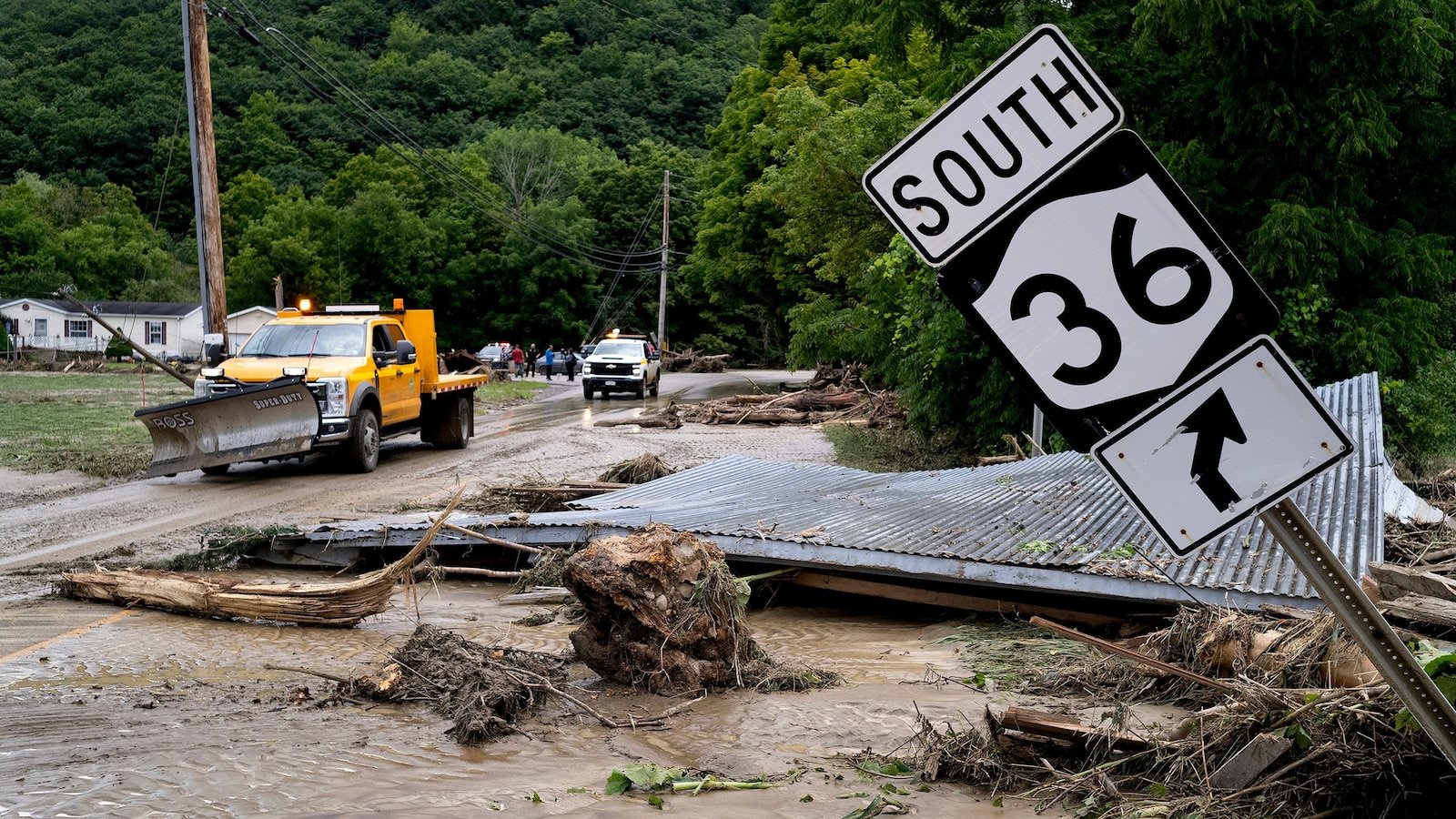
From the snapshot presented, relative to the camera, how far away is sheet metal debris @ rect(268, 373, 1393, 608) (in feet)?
24.1

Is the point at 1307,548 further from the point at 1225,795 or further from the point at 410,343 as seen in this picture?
the point at 410,343

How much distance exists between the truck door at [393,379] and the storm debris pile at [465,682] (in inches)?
463

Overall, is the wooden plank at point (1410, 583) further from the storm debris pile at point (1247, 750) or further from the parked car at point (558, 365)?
the parked car at point (558, 365)

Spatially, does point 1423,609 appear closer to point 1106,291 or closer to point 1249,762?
point 1249,762

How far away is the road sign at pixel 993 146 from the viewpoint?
10.3 ft

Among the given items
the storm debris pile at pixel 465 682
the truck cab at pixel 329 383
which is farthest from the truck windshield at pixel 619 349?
the storm debris pile at pixel 465 682

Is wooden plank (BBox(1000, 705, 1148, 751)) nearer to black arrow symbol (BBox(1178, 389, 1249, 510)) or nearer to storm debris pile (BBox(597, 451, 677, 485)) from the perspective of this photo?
black arrow symbol (BBox(1178, 389, 1249, 510))

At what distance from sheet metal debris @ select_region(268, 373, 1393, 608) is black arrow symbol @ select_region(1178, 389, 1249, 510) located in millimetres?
3075

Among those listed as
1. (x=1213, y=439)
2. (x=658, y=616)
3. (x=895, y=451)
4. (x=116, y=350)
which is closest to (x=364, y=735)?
(x=658, y=616)

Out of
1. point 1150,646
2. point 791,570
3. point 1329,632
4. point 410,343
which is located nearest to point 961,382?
point 410,343

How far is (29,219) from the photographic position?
3310 inches

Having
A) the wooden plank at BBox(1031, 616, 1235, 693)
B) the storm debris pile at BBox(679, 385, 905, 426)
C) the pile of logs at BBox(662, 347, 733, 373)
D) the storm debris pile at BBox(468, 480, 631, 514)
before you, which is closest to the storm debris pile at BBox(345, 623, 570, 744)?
the wooden plank at BBox(1031, 616, 1235, 693)

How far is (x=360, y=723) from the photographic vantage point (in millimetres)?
5934

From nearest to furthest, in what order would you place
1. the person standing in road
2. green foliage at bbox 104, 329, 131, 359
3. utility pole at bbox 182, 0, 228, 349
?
utility pole at bbox 182, 0, 228, 349 < the person standing in road < green foliage at bbox 104, 329, 131, 359
